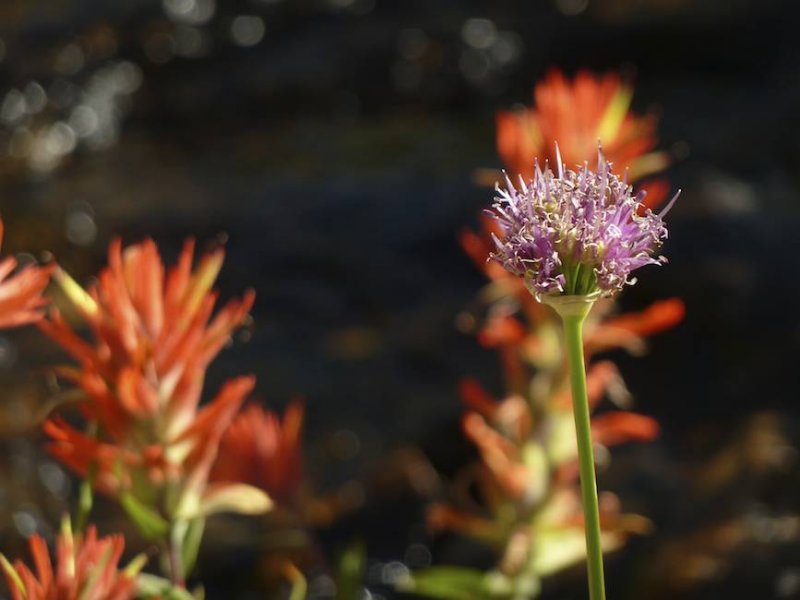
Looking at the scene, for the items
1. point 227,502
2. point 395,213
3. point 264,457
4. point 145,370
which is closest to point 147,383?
point 145,370

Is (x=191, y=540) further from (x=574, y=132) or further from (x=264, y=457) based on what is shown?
(x=574, y=132)

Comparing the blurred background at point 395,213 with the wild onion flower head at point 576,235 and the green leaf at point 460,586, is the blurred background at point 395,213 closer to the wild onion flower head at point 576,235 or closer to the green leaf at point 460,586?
the green leaf at point 460,586

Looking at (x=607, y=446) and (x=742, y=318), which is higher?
(x=742, y=318)

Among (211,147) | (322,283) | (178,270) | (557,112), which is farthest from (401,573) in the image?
(211,147)

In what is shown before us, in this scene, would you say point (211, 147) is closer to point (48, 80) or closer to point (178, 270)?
point (48, 80)

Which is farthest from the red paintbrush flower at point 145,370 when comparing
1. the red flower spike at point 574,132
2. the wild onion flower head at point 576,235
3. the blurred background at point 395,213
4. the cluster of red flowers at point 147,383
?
the blurred background at point 395,213

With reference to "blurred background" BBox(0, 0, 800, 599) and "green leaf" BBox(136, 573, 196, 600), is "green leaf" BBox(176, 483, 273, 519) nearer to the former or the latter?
"green leaf" BBox(136, 573, 196, 600)
